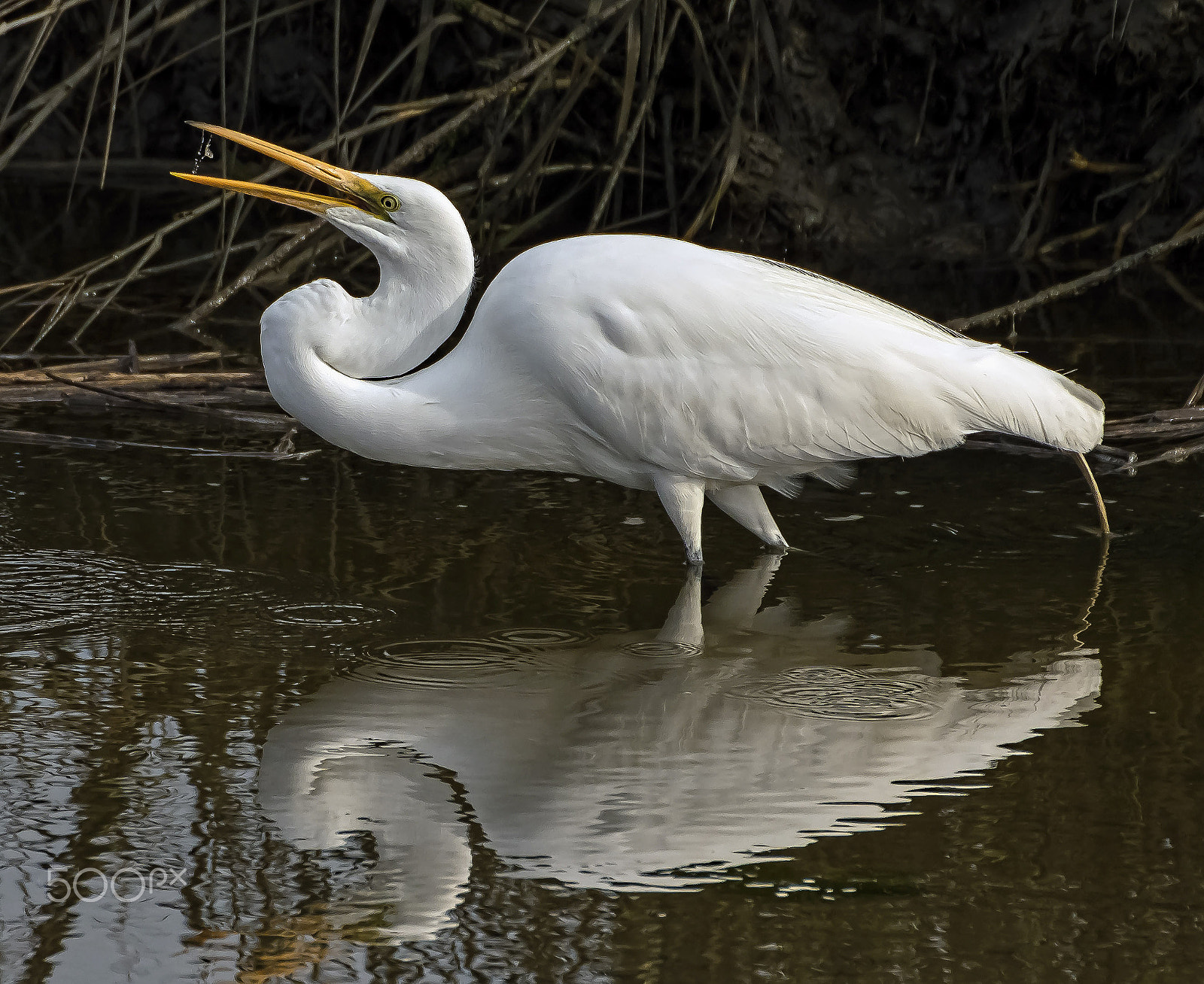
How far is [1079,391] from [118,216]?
19.5ft

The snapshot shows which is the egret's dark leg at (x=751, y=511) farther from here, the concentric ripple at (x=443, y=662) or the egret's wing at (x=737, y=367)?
the concentric ripple at (x=443, y=662)

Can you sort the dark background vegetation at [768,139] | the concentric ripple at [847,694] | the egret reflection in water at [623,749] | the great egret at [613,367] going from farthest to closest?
the dark background vegetation at [768,139]
the great egret at [613,367]
the concentric ripple at [847,694]
the egret reflection in water at [623,749]

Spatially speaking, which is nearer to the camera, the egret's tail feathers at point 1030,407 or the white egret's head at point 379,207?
the white egret's head at point 379,207

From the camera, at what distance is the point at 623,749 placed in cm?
273

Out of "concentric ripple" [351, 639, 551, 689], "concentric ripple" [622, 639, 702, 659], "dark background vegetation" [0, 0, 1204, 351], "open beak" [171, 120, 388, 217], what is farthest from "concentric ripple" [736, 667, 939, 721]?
"dark background vegetation" [0, 0, 1204, 351]

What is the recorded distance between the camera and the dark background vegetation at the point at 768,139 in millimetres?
6555

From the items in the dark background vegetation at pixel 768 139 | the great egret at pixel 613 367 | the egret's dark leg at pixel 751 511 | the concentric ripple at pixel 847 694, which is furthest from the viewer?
the dark background vegetation at pixel 768 139

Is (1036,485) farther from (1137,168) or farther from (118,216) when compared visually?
(118,216)

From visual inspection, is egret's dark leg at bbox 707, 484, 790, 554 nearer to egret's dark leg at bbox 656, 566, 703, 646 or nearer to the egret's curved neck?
egret's dark leg at bbox 656, 566, 703, 646

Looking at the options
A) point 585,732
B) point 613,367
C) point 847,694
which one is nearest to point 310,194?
point 613,367

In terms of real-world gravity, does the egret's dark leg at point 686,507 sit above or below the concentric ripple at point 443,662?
above

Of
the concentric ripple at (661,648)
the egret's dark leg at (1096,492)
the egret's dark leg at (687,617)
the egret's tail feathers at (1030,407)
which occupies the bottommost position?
the concentric ripple at (661,648)
